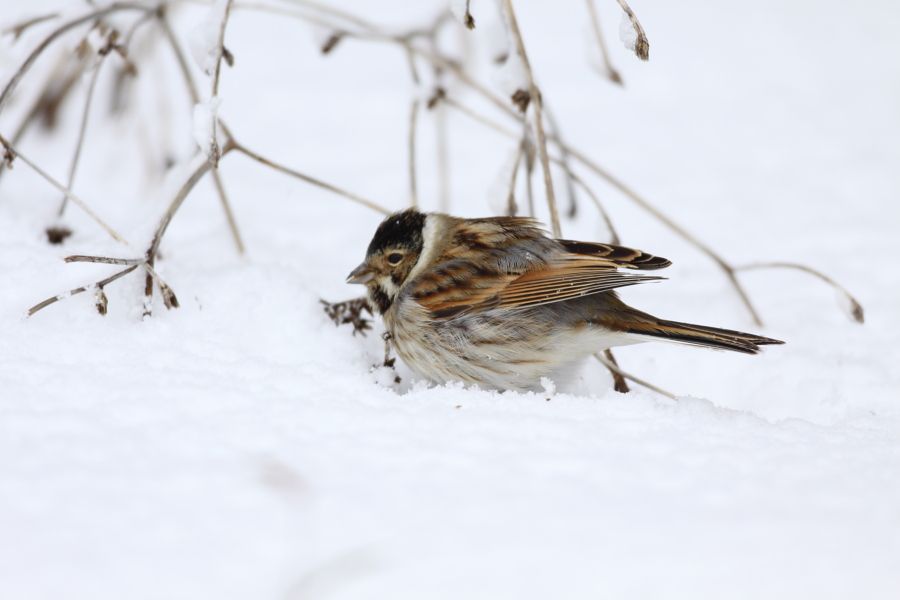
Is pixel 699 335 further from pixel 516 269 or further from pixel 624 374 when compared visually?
pixel 516 269

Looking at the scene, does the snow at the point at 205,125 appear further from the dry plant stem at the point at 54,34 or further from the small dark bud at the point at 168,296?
the dry plant stem at the point at 54,34

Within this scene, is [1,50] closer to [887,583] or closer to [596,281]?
[596,281]

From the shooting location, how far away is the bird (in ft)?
10.5

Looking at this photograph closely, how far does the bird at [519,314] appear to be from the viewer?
3213 mm

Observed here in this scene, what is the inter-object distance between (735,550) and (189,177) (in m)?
2.33

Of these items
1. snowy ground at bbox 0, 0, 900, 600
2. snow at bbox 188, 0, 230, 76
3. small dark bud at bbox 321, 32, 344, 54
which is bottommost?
snowy ground at bbox 0, 0, 900, 600

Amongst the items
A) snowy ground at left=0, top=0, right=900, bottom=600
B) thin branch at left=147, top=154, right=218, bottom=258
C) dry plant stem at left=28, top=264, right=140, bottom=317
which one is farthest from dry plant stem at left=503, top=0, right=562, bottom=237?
dry plant stem at left=28, top=264, right=140, bottom=317

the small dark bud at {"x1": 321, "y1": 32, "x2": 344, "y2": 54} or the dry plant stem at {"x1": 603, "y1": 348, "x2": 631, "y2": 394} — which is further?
the small dark bud at {"x1": 321, "y1": 32, "x2": 344, "y2": 54}

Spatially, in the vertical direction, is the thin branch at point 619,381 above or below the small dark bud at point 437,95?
below

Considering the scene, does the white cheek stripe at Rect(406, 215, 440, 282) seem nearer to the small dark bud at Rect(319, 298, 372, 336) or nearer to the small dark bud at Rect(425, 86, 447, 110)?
the small dark bud at Rect(319, 298, 372, 336)

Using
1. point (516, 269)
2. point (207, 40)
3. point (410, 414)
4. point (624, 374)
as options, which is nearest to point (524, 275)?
point (516, 269)

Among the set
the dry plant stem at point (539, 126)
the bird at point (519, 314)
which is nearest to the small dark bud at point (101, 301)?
the bird at point (519, 314)

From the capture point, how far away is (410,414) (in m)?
2.54

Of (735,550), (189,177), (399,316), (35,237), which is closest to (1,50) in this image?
(35,237)
